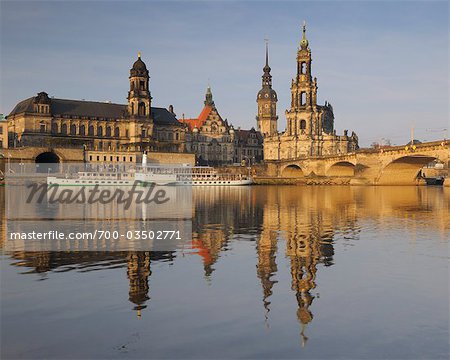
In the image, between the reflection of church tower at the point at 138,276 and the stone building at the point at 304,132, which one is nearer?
the reflection of church tower at the point at 138,276

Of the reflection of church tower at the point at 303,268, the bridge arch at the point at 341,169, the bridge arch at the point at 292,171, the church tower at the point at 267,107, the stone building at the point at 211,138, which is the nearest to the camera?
the reflection of church tower at the point at 303,268

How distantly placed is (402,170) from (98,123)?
66567mm

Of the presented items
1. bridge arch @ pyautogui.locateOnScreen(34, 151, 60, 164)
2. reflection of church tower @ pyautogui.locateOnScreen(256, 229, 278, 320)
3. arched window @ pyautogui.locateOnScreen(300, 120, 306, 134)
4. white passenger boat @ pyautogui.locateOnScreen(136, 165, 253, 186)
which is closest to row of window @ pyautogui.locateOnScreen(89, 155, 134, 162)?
bridge arch @ pyautogui.locateOnScreen(34, 151, 60, 164)

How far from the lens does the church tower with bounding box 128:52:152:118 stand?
122 m

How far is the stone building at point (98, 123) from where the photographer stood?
368 ft

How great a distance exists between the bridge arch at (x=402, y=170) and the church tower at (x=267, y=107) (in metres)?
72.4

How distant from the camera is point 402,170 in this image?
3812 inches

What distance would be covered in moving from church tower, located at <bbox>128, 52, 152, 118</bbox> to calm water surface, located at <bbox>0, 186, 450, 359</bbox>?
335 feet

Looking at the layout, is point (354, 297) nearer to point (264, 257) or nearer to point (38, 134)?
point (264, 257)

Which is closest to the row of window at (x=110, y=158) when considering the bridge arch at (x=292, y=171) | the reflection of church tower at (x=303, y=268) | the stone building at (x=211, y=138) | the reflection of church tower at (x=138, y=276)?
the stone building at (x=211, y=138)

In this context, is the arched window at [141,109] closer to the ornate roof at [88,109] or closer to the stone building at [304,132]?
the ornate roof at [88,109]

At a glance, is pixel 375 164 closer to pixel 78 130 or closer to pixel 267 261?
pixel 78 130

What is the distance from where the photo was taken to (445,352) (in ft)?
34.7

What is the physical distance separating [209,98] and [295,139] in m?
48.5
